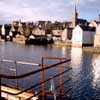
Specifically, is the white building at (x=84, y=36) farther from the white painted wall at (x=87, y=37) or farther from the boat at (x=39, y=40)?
the boat at (x=39, y=40)

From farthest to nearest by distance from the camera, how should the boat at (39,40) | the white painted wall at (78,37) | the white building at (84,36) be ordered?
the boat at (39,40) < the white painted wall at (78,37) < the white building at (84,36)

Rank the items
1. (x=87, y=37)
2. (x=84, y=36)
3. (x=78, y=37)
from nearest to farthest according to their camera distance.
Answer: (x=84, y=36) → (x=87, y=37) → (x=78, y=37)

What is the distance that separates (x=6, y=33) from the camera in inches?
6457

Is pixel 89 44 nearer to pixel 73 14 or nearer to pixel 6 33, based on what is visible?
pixel 73 14

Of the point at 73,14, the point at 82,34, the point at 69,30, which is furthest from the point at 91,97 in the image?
the point at 73,14

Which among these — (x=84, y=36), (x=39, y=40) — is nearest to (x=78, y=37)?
(x=84, y=36)

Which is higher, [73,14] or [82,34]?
[73,14]

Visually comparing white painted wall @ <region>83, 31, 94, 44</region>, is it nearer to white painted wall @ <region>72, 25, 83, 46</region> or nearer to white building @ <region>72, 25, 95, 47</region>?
white building @ <region>72, 25, 95, 47</region>

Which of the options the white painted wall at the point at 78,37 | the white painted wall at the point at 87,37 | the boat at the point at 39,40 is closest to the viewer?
the white painted wall at the point at 87,37

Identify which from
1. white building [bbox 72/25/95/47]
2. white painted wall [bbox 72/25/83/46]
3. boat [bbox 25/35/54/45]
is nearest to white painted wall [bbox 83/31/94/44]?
white building [bbox 72/25/95/47]

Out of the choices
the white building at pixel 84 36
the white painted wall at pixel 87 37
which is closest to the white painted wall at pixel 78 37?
the white building at pixel 84 36

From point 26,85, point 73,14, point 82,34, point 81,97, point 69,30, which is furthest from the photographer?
point 73,14

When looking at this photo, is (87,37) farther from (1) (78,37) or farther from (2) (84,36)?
(1) (78,37)

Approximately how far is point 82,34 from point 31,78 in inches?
2519
